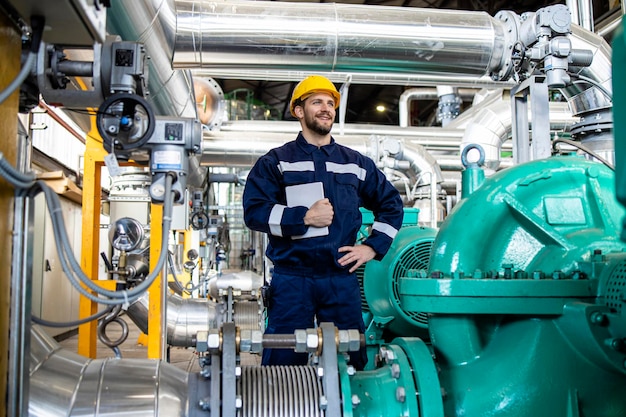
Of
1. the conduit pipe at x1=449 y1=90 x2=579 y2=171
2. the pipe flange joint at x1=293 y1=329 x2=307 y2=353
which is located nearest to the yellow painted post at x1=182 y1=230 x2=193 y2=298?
the conduit pipe at x1=449 y1=90 x2=579 y2=171

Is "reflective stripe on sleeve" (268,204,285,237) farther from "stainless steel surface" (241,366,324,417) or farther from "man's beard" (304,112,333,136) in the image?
"stainless steel surface" (241,366,324,417)

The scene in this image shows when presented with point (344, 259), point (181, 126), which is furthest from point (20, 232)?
point (344, 259)

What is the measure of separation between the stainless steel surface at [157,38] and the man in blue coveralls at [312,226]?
0.75m

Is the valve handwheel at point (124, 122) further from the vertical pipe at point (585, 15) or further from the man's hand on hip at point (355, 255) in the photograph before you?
the vertical pipe at point (585, 15)

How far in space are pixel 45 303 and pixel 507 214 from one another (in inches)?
221

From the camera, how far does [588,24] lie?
12.5ft

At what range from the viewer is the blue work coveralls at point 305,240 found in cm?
189

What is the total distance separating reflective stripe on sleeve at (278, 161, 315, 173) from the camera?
6.57 feet

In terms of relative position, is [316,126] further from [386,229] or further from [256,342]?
[256,342]

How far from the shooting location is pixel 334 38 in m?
2.90

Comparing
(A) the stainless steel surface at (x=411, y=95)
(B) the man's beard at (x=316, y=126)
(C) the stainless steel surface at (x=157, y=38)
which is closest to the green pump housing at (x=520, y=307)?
(B) the man's beard at (x=316, y=126)

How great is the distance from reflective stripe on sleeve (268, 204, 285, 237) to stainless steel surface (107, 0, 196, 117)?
3.24ft

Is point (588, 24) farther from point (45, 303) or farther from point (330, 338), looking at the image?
point (45, 303)

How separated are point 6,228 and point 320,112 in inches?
49.4
